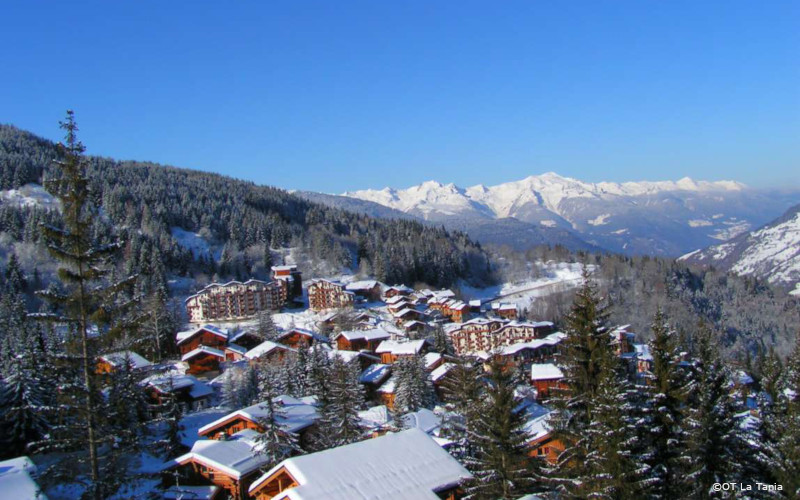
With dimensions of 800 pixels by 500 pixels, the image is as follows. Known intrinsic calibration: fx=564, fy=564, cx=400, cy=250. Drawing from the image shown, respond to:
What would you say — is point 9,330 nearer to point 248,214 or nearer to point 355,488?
point 355,488

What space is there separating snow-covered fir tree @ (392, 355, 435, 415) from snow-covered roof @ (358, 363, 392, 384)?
656cm

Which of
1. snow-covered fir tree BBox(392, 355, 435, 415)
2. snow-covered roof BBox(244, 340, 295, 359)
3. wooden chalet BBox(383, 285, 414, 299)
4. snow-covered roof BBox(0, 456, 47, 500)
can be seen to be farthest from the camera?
wooden chalet BBox(383, 285, 414, 299)

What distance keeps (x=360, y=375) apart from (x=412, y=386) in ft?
38.0

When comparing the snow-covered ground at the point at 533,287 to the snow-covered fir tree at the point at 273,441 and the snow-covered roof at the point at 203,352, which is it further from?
the snow-covered fir tree at the point at 273,441

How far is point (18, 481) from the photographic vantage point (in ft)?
63.9

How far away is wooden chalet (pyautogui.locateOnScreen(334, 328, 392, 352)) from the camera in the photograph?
2511 inches

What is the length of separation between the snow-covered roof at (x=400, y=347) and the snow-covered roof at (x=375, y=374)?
4642 millimetres

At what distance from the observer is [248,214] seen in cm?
14238

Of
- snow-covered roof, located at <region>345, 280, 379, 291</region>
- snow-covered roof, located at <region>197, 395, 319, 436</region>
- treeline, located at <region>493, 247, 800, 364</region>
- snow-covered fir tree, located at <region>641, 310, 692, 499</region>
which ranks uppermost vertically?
snow-covered fir tree, located at <region>641, 310, 692, 499</region>

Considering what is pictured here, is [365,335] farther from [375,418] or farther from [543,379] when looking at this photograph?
[375,418]

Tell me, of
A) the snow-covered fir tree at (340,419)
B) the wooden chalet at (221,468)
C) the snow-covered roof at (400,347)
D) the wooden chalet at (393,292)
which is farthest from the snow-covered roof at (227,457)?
the wooden chalet at (393,292)

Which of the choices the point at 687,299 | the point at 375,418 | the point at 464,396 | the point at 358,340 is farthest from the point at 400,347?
the point at 687,299

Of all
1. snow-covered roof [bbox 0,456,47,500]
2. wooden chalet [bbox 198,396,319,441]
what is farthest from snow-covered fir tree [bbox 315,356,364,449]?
snow-covered roof [bbox 0,456,47,500]

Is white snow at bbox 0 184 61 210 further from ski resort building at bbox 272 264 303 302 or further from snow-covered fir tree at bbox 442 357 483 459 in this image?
snow-covered fir tree at bbox 442 357 483 459
